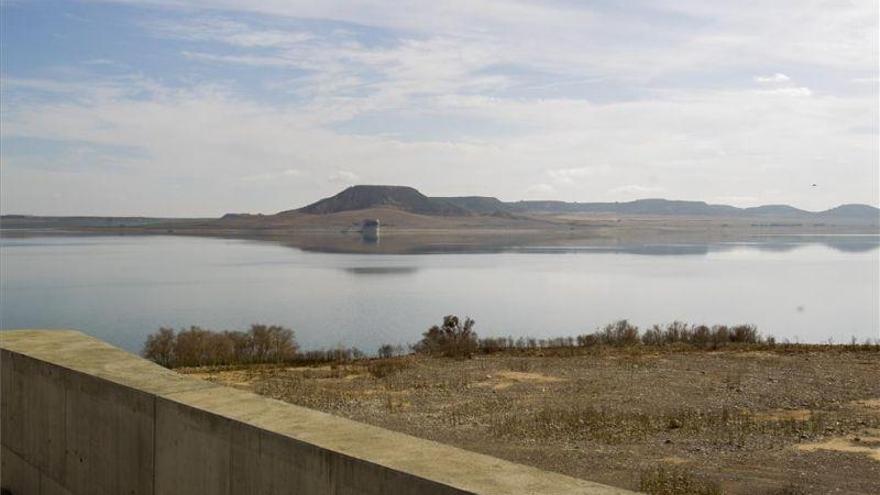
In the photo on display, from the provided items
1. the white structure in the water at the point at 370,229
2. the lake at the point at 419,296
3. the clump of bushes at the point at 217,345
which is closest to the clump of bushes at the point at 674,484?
the clump of bushes at the point at 217,345

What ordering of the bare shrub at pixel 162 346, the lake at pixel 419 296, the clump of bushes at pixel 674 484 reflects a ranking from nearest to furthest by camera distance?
the clump of bushes at pixel 674 484, the bare shrub at pixel 162 346, the lake at pixel 419 296

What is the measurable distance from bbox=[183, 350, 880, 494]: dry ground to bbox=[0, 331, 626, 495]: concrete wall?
4.89 meters

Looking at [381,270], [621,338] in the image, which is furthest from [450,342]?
[381,270]

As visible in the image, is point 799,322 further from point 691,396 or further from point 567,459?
point 567,459

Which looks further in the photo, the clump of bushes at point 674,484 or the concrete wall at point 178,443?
the clump of bushes at point 674,484

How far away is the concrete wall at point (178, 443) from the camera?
307 cm

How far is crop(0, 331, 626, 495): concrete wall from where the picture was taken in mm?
3074

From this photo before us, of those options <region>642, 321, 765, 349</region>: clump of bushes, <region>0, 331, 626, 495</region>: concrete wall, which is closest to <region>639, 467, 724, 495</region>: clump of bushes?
<region>0, 331, 626, 495</region>: concrete wall

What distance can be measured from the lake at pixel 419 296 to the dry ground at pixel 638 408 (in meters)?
17.6

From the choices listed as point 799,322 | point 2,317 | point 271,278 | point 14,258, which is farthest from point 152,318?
point 14,258

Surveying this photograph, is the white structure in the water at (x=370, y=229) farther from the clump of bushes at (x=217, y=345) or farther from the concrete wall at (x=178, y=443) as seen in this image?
the concrete wall at (x=178, y=443)

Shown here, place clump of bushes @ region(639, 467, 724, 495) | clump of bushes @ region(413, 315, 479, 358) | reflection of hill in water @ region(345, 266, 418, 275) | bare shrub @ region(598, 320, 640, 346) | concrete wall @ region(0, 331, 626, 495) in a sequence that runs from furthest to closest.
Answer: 1. reflection of hill in water @ region(345, 266, 418, 275)
2. bare shrub @ region(598, 320, 640, 346)
3. clump of bushes @ region(413, 315, 479, 358)
4. clump of bushes @ region(639, 467, 724, 495)
5. concrete wall @ region(0, 331, 626, 495)

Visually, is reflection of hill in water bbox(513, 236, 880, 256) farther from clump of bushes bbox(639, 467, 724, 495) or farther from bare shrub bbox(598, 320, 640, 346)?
clump of bushes bbox(639, 467, 724, 495)

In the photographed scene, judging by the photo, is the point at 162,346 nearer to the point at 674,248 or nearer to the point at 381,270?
the point at 381,270
